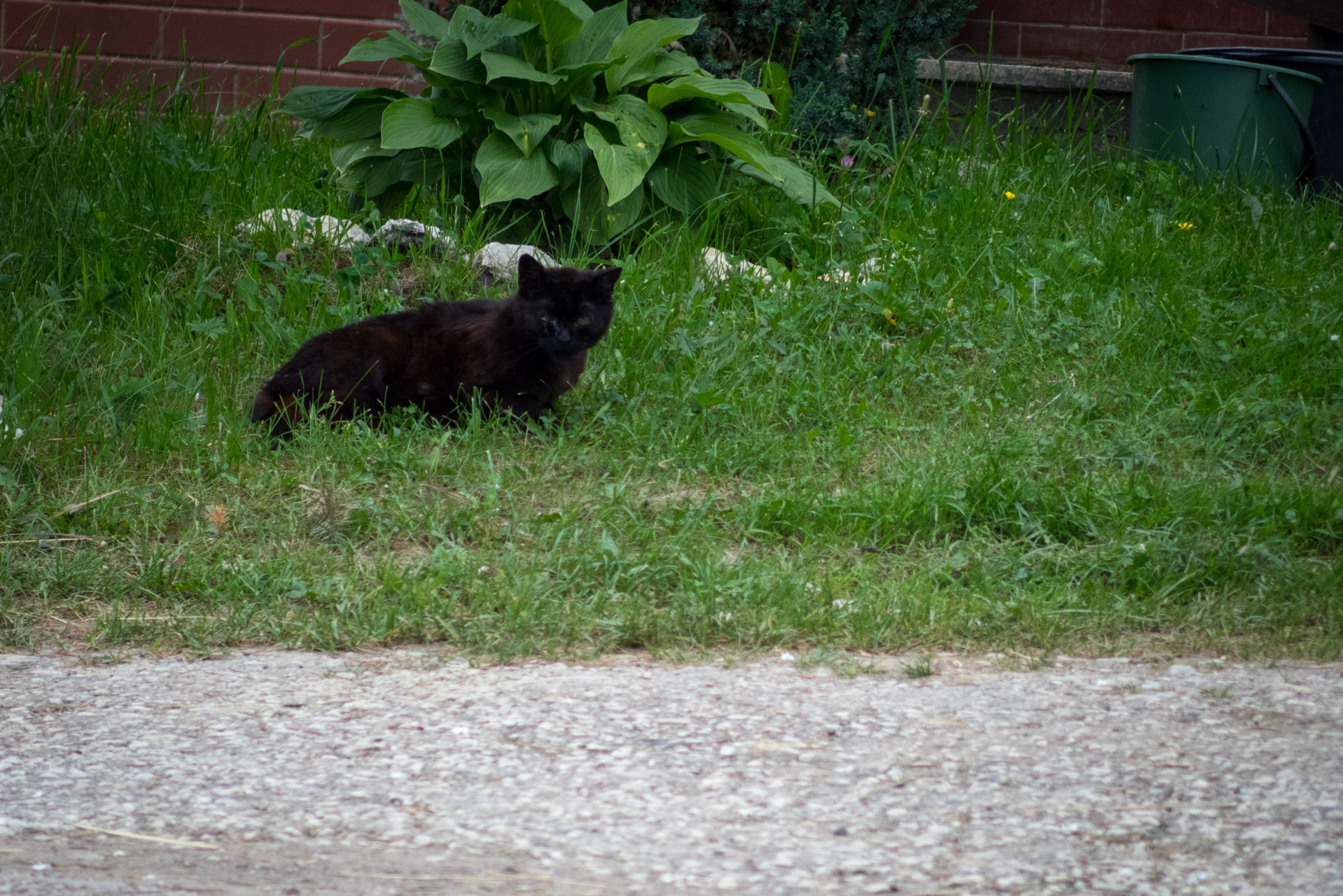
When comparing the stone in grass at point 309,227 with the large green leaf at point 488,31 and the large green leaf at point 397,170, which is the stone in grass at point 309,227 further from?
the large green leaf at point 488,31

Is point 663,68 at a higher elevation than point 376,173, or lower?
higher

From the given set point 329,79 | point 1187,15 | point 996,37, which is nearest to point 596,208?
point 329,79

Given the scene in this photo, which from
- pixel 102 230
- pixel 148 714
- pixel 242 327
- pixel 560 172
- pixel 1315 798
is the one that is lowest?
pixel 148 714

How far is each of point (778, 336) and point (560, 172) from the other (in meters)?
1.32

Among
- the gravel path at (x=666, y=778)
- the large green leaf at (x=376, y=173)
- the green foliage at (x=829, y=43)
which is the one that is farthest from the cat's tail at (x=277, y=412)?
the green foliage at (x=829, y=43)

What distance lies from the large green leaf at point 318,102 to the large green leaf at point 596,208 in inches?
48.2

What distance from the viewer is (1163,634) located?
295cm

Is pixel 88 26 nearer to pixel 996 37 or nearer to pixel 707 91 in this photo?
pixel 707 91

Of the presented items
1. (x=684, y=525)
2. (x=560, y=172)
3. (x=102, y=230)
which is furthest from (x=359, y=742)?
(x=102, y=230)

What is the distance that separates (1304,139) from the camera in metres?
6.31

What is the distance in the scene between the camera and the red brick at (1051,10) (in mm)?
8211

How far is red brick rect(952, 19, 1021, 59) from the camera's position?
8.26m

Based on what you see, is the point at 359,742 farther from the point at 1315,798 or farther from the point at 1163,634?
the point at 1163,634

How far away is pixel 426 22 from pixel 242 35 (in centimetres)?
314
